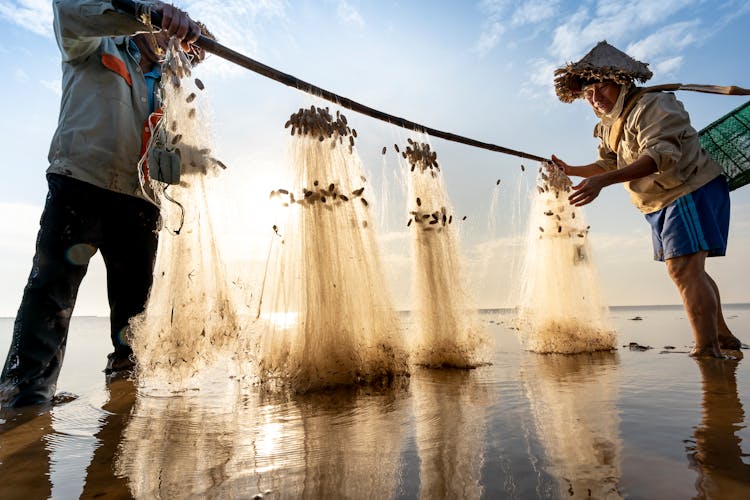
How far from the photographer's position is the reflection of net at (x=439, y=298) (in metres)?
4.03

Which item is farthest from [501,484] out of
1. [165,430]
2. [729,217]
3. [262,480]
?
[729,217]

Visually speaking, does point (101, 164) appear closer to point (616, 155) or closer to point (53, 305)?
point (53, 305)

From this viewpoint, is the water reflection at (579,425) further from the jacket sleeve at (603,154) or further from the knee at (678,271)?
the jacket sleeve at (603,154)

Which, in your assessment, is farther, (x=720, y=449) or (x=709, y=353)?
(x=709, y=353)

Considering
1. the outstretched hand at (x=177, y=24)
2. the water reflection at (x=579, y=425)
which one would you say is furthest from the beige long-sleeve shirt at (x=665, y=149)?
the outstretched hand at (x=177, y=24)

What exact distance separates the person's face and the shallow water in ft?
9.14

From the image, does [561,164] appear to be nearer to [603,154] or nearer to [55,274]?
[603,154]

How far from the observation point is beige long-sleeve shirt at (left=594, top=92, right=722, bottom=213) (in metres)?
3.83

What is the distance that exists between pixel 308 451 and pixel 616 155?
15.1 ft

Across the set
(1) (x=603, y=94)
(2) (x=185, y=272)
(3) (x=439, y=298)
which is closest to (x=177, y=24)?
(2) (x=185, y=272)

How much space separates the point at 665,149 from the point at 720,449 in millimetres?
3031

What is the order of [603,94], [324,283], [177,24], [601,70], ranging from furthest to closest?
[603,94] → [601,70] → [324,283] → [177,24]

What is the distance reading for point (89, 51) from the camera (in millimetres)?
3182

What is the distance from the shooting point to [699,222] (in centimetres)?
393
